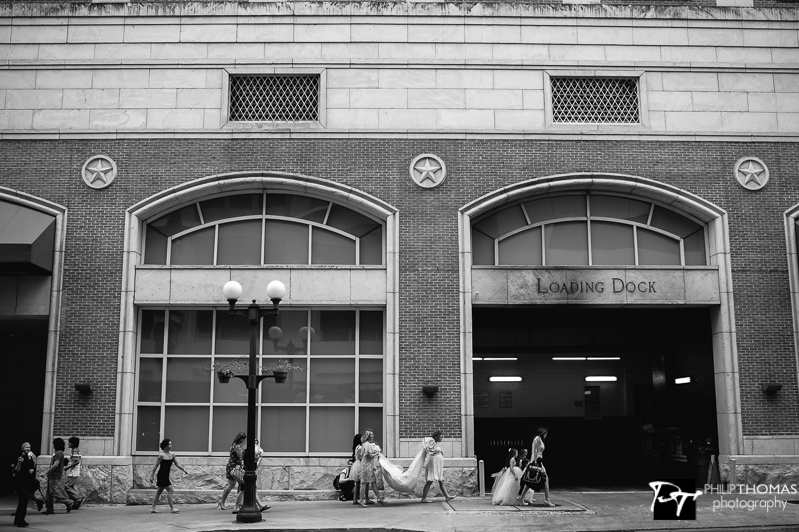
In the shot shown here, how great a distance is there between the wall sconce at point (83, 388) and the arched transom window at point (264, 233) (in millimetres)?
3270

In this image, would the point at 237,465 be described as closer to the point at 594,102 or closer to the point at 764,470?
the point at 764,470

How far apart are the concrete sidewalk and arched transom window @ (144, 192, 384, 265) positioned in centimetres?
577

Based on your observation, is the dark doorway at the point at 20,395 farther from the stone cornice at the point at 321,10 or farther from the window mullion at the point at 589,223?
the window mullion at the point at 589,223

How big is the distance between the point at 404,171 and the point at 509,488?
305 inches

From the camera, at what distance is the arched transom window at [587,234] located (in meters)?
19.6

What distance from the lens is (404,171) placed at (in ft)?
63.2

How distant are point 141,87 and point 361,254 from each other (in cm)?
674

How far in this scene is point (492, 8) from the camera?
64.9ft

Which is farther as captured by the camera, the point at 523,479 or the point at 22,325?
the point at 22,325

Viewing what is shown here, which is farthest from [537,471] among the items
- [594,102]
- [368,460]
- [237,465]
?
[594,102]

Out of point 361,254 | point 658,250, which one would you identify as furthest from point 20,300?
point 658,250

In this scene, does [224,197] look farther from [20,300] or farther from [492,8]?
[492,8]

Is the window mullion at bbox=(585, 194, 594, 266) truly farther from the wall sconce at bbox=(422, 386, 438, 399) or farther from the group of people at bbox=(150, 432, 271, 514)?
the group of people at bbox=(150, 432, 271, 514)

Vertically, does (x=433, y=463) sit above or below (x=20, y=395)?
below
